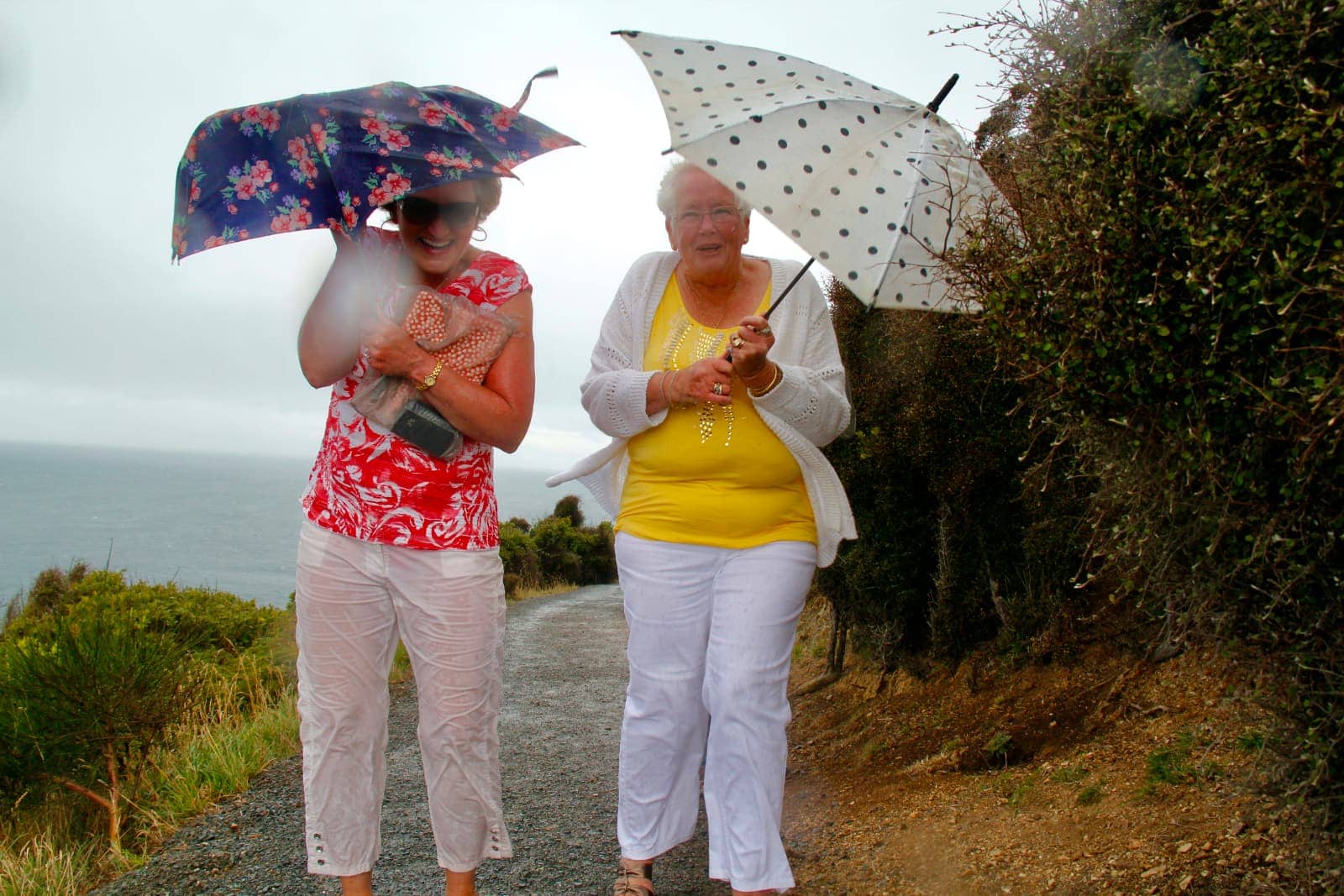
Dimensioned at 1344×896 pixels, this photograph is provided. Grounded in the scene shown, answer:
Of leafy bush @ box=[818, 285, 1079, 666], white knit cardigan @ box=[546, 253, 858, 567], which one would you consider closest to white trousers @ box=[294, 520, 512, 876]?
white knit cardigan @ box=[546, 253, 858, 567]

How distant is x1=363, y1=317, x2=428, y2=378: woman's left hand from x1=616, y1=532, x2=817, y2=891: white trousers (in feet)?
3.24

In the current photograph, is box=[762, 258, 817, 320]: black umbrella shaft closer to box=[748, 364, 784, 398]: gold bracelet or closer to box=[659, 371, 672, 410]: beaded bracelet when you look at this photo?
box=[748, 364, 784, 398]: gold bracelet

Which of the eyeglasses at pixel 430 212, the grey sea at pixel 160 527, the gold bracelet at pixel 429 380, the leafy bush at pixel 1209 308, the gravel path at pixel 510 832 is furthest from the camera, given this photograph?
the grey sea at pixel 160 527

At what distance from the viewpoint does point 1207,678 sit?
3955 millimetres

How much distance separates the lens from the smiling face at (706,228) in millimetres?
3369

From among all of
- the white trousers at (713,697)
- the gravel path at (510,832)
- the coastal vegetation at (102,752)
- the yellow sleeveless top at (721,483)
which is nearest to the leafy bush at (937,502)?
the yellow sleeveless top at (721,483)

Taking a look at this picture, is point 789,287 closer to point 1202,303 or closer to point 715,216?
point 715,216

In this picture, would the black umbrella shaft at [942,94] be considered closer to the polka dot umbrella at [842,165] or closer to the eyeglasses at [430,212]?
the polka dot umbrella at [842,165]

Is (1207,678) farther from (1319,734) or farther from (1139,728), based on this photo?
(1319,734)

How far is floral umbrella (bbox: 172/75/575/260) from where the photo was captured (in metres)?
2.68

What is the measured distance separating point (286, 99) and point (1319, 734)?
9.62 feet

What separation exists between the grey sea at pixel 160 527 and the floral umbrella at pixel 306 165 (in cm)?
956

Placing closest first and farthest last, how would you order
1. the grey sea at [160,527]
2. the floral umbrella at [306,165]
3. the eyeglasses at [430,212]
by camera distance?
1. the floral umbrella at [306,165]
2. the eyeglasses at [430,212]
3. the grey sea at [160,527]

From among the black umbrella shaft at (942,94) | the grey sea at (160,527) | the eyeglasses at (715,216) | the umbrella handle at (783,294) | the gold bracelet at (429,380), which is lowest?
the grey sea at (160,527)
